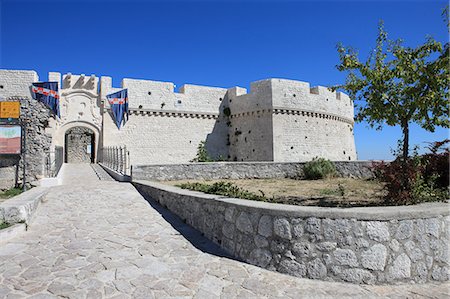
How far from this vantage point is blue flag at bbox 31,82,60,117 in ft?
54.0

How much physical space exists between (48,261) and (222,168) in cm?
799

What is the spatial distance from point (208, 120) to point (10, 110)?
13.7 m

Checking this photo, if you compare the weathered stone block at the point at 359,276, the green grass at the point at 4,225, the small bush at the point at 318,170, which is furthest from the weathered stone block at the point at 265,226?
the small bush at the point at 318,170

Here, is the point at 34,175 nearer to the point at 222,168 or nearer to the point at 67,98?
the point at 222,168

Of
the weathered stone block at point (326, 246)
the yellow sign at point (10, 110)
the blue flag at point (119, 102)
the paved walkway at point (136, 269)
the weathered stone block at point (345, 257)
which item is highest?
the blue flag at point (119, 102)

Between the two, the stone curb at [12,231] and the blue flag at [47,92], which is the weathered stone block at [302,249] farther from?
the blue flag at [47,92]

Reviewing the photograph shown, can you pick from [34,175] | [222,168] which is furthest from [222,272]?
[34,175]

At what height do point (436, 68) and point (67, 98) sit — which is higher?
point (67, 98)

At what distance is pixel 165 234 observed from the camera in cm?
485

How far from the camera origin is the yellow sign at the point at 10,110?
9234 millimetres

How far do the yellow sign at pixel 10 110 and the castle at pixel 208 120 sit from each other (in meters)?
8.61

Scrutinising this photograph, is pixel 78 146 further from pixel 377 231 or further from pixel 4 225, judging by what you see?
pixel 377 231

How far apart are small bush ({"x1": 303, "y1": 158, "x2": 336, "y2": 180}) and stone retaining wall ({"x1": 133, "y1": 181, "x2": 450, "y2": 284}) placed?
739 cm

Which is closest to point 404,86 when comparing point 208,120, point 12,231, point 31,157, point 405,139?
point 405,139
